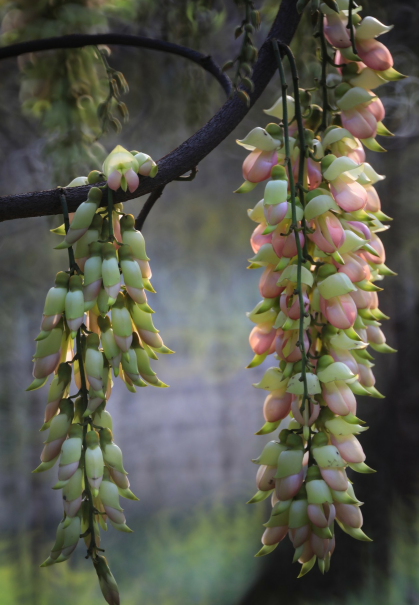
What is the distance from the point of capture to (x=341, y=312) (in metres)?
0.33

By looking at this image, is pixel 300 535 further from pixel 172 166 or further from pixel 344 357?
pixel 172 166

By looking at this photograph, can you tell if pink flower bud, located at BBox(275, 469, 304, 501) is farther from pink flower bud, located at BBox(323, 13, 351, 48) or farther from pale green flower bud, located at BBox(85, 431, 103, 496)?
pink flower bud, located at BBox(323, 13, 351, 48)

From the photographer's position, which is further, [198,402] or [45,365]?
[198,402]

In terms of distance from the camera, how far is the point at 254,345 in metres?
0.37

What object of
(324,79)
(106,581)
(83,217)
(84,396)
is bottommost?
(106,581)

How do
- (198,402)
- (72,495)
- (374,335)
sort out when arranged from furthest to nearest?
(198,402) → (374,335) → (72,495)

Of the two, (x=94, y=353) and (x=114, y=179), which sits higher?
(x=114, y=179)

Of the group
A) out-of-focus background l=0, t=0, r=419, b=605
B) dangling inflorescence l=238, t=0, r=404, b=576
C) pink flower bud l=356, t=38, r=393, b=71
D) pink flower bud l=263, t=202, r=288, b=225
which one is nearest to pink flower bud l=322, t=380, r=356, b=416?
dangling inflorescence l=238, t=0, r=404, b=576

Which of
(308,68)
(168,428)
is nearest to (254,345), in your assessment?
(308,68)

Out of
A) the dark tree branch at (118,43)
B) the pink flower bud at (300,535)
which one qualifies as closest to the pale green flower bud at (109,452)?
the pink flower bud at (300,535)

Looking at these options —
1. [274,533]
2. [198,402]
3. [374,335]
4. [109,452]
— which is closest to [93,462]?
[109,452]

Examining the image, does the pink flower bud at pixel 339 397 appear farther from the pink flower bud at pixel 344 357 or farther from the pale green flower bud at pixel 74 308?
the pale green flower bud at pixel 74 308

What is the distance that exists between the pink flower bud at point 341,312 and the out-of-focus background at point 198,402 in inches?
42.5

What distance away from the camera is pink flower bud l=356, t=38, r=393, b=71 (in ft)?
1.19
